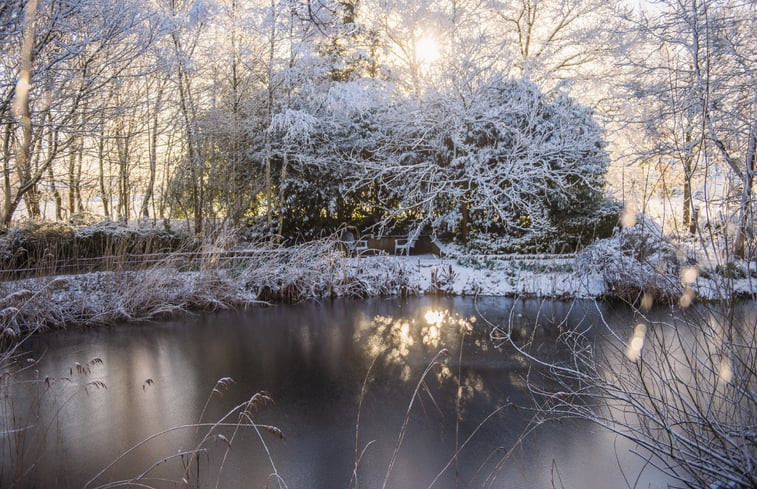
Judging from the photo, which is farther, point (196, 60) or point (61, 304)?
point (196, 60)

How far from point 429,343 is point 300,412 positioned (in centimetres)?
263

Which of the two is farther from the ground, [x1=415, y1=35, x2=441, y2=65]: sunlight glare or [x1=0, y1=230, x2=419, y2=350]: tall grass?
[x1=415, y1=35, x2=441, y2=65]: sunlight glare

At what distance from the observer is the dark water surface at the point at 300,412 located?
11.8 ft

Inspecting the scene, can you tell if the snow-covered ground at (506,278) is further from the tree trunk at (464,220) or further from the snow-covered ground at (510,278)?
the tree trunk at (464,220)

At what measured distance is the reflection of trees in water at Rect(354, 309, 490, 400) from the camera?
18.2 ft

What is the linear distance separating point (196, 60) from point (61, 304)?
27.3 ft

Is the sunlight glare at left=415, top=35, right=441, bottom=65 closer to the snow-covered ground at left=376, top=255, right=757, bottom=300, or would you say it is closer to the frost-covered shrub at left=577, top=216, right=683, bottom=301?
the snow-covered ground at left=376, top=255, right=757, bottom=300

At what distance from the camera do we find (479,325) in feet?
25.8

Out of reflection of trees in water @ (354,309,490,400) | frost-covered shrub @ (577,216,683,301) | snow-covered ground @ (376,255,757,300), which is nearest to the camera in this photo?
reflection of trees in water @ (354,309,490,400)

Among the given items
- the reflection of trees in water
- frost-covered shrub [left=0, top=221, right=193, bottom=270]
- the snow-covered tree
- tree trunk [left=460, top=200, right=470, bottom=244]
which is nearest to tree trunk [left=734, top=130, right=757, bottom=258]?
the reflection of trees in water

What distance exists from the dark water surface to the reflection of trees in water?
0.03 metres

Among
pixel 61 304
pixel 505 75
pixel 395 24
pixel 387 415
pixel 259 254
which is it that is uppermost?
pixel 395 24

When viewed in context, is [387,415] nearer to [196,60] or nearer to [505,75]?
[505,75]

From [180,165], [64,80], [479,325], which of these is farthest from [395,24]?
[64,80]
